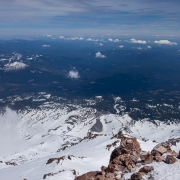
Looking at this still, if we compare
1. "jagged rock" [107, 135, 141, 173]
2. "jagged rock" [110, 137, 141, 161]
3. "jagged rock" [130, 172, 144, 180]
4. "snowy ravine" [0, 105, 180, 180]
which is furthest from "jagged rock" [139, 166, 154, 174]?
"snowy ravine" [0, 105, 180, 180]

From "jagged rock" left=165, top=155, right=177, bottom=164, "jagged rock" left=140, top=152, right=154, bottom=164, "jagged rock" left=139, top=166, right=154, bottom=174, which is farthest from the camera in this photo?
"jagged rock" left=140, top=152, right=154, bottom=164

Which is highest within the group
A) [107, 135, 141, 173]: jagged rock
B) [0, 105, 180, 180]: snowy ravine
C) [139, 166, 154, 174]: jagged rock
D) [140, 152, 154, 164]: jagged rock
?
[139, 166, 154, 174]: jagged rock

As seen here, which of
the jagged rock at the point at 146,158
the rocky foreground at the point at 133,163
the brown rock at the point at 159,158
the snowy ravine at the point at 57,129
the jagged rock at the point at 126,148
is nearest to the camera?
the rocky foreground at the point at 133,163

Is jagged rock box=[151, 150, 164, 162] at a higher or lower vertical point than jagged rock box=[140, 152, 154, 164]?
higher

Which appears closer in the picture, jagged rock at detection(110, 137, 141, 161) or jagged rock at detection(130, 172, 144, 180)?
jagged rock at detection(130, 172, 144, 180)

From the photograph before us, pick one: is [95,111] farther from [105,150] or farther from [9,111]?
[105,150]

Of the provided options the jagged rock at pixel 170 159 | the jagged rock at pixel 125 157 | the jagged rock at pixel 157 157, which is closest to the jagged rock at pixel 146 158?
the jagged rock at pixel 157 157

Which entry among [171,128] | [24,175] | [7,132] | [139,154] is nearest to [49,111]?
[7,132]

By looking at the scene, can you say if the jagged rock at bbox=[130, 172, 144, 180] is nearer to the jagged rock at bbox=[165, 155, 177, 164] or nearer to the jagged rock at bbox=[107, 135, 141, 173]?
the jagged rock at bbox=[107, 135, 141, 173]

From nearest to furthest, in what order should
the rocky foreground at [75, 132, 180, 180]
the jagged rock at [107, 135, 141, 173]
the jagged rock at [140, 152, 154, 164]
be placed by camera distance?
the rocky foreground at [75, 132, 180, 180] → the jagged rock at [140, 152, 154, 164] → the jagged rock at [107, 135, 141, 173]

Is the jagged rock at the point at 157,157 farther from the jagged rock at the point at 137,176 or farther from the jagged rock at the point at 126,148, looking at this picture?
the jagged rock at the point at 137,176

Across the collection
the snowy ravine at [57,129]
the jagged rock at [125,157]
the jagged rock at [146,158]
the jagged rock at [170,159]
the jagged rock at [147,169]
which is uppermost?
the jagged rock at [170,159]

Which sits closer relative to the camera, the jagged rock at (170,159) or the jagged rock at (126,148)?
the jagged rock at (170,159)
